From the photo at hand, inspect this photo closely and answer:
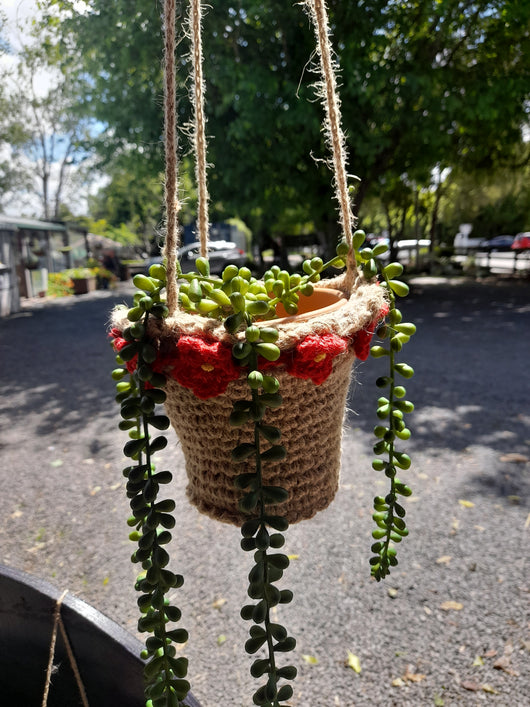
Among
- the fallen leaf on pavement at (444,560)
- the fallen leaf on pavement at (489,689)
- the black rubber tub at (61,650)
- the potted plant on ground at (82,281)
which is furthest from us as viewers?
the potted plant on ground at (82,281)

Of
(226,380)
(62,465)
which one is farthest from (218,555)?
(226,380)

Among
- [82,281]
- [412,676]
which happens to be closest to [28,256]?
[82,281]

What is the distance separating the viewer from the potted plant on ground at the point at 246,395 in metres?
0.68

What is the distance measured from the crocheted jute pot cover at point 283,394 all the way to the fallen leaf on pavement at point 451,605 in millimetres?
1758

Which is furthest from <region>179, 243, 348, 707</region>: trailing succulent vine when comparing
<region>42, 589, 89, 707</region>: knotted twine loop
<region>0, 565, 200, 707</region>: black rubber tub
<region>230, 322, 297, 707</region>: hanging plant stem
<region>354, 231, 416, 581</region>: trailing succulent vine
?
<region>42, 589, 89, 707</region>: knotted twine loop

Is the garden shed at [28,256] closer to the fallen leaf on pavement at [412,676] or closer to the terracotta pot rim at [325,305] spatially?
the fallen leaf on pavement at [412,676]

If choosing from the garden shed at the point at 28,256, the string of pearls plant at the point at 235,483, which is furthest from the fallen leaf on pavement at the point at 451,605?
the garden shed at the point at 28,256

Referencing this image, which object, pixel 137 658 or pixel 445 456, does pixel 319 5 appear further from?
pixel 445 456

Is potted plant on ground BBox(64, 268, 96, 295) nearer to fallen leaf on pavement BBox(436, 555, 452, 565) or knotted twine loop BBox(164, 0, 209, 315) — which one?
fallen leaf on pavement BBox(436, 555, 452, 565)

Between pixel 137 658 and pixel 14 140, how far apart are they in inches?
364

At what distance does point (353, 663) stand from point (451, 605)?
590 mm

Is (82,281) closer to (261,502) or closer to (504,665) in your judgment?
(504,665)

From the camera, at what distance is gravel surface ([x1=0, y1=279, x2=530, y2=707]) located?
2.07 m

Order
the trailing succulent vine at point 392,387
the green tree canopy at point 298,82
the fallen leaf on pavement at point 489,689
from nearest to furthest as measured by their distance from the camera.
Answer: the trailing succulent vine at point 392,387 → the fallen leaf on pavement at point 489,689 → the green tree canopy at point 298,82
